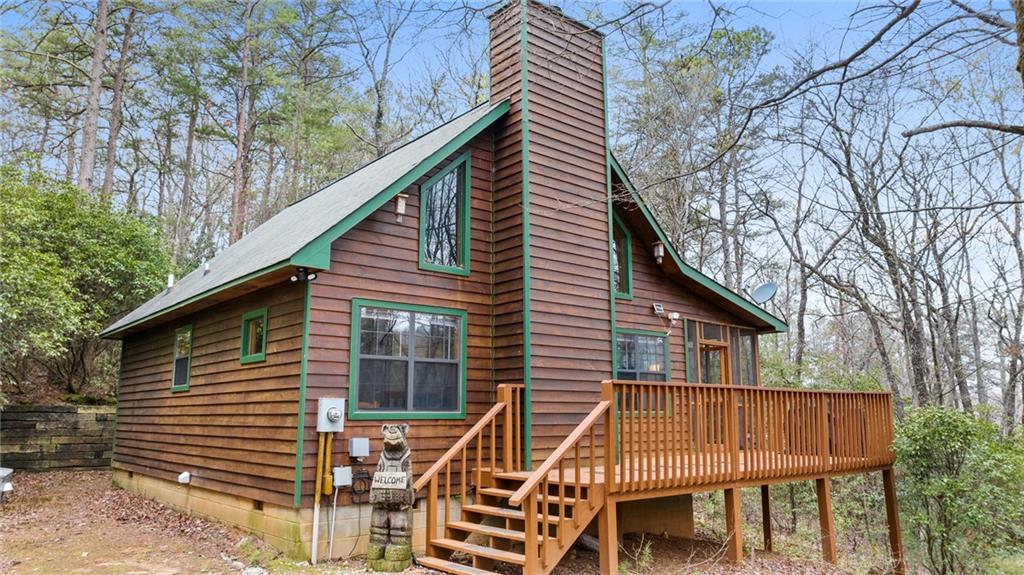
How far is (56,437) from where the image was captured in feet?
41.9

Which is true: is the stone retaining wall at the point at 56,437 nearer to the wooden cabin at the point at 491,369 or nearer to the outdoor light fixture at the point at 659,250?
the wooden cabin at the point at 491,369

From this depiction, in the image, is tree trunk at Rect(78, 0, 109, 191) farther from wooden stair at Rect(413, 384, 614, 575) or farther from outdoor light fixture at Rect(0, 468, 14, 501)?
wooden stair at Rect(413, 384, 614, 575)

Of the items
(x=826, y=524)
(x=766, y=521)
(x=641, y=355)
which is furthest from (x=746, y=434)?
(x=641, y=355)

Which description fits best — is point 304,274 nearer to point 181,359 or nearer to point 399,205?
point 399,205

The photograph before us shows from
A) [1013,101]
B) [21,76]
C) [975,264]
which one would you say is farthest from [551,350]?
[21,76]

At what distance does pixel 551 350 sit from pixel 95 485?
8892mm

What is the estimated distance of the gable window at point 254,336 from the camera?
782 centimetres

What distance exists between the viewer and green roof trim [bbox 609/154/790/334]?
32.1 feet

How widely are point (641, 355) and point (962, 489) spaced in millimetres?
4188

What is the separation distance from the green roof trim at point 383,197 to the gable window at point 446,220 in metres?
0.25

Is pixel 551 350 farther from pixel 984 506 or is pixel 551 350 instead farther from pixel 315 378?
→ pixel 984 506

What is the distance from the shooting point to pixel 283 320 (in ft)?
24.4

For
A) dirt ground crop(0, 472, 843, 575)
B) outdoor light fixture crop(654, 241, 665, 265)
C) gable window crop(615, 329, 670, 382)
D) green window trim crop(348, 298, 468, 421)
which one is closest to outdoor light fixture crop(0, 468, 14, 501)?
dirt ground crop(0, 472, 843, 575)

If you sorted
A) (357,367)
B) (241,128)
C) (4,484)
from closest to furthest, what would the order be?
(357,367)
(4,484)
(241,128)
